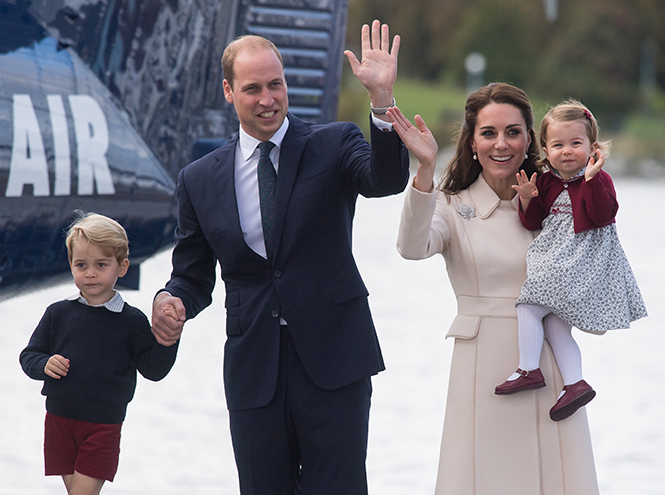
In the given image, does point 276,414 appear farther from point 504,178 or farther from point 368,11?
point 368,11

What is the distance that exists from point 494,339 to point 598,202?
1.77 ft

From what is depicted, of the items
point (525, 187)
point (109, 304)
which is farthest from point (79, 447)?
point (525, 187)

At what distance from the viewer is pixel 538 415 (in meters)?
2.68

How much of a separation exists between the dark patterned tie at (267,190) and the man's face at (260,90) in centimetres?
8

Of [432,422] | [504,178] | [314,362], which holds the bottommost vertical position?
[432,422]

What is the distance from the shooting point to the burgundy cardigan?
254 cm

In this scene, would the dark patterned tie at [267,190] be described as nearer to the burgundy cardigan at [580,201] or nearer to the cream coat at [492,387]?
the cream coat at [492,387]

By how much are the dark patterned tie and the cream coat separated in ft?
1.31

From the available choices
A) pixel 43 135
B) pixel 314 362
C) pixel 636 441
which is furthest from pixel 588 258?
pixel 636 441

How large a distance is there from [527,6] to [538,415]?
80370mm

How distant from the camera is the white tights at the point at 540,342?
2625 millimetres

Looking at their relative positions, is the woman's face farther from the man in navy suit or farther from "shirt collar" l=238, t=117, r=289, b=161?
"shirt collar" l=238, t=117, r=289, b=161

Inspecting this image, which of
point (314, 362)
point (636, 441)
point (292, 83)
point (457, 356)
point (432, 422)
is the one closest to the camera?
point (314, 362)

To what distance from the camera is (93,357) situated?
253 centimetres
